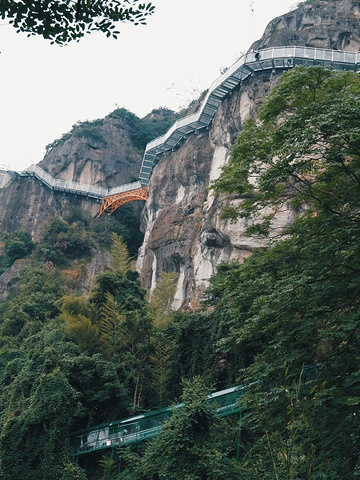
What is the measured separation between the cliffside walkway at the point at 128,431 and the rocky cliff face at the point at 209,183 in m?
9.03

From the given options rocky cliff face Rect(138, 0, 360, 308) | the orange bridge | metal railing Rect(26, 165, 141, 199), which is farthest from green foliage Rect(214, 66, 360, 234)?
metal railing Rect(26, 165, 141, 199)

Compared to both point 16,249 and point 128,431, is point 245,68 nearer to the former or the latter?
point 128,431

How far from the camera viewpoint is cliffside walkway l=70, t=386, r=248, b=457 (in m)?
12.9

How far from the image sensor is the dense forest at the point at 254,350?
7.19m

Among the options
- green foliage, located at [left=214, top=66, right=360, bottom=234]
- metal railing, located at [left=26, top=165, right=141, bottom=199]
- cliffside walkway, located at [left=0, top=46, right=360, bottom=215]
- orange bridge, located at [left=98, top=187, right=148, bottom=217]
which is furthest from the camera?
metal railing, located at [left=26, top=165, right=141, bottom=199]

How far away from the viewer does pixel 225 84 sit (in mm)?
25219

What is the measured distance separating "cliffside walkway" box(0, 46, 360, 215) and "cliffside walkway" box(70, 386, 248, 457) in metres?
12.7

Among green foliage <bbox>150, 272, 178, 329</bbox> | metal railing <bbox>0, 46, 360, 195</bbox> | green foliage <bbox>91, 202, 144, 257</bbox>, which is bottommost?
green foliage <bbox>150, 272, 178, 329</bbox>

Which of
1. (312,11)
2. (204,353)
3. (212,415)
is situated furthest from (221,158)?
(212,415)

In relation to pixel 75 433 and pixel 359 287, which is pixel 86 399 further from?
pixel 359 287

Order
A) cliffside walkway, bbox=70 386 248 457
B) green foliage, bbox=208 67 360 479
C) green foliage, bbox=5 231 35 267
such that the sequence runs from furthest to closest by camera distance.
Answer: green foliage, bbox=5 231 35 267, cliffside walkway, bbox=70 386 248 457, green foliage, bbox=208 67 360 479

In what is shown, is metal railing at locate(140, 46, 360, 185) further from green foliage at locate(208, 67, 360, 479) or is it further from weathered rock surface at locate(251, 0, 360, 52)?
green foliage at locate(208, 67, 360, 479)

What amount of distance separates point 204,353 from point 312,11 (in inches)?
714

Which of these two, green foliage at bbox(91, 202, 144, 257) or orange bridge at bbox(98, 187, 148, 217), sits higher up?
orange bridge at bbox(98, 187, 148, 217)
